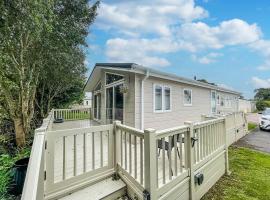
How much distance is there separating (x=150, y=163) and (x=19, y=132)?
683 cm

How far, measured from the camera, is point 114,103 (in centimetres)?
936

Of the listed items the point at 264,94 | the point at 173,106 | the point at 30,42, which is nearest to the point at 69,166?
the point at 30,42

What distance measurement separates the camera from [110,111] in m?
9.74

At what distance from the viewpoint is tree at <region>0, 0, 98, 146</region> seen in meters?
5.94

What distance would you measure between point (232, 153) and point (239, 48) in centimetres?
1703

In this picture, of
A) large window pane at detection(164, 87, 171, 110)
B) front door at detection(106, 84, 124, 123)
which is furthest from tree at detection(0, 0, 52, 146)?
large window pane at detection(164, 87, 171, 110)

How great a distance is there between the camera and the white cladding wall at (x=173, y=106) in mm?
7619

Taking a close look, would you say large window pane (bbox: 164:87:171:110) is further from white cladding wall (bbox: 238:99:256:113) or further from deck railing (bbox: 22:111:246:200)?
white cladding wall (bbox: 238:99:256:113)

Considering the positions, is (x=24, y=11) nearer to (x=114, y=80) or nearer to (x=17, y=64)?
(x=17, y=64)

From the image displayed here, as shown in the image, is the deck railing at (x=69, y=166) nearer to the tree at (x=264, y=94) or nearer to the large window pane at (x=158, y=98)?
the large window pane at (x=158, y=98)

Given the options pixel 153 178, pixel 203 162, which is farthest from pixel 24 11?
pixel 203 162

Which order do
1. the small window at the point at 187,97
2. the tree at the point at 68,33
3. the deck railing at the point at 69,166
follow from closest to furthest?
the deck railing at the point at 69,166
the tree at the point at 68,33
the small window at the point at 187,97

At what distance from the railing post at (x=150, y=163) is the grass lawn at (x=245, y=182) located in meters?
1.82

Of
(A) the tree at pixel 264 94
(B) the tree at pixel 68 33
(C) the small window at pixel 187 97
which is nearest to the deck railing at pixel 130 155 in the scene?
(B) the tree at pixel 68 33
